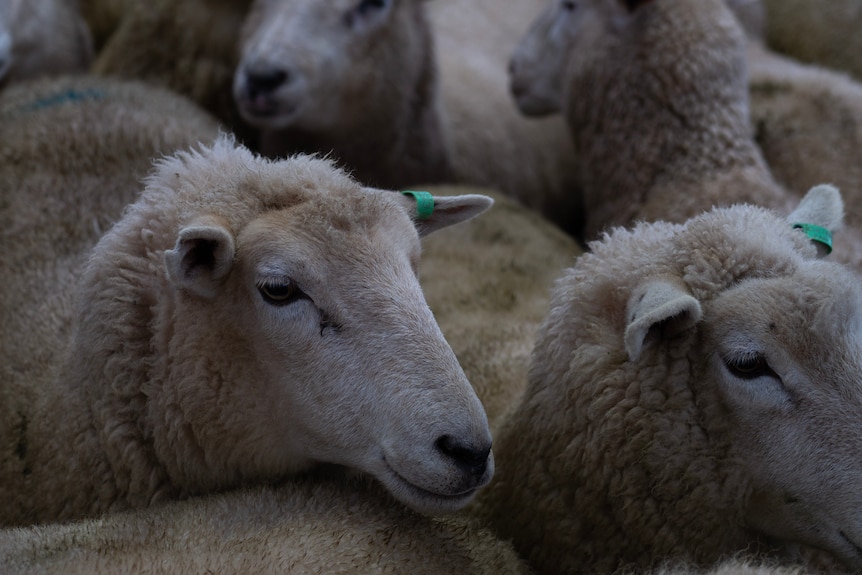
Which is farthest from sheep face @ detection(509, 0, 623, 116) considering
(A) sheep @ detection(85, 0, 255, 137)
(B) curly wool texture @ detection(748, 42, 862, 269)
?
(A) sheep @ detection(85, 0, 255, 137)

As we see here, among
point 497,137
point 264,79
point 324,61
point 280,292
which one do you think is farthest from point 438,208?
point 497,137

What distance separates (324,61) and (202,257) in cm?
237

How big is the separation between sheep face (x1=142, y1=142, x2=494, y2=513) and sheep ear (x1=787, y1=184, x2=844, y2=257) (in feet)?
3.92

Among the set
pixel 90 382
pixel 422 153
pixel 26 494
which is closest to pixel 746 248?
pixel 90 382

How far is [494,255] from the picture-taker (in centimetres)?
464

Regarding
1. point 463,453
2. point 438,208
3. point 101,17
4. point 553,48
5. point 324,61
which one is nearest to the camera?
point 463,453

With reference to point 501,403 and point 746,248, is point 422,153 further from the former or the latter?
point 746,248

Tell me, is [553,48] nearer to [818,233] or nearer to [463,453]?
[818,233]

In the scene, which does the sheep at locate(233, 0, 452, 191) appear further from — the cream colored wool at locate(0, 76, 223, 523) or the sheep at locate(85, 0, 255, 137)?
the cream colored wool at locate(0, 76, 223, 523)

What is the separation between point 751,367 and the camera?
2688mm

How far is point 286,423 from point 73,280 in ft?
3.90

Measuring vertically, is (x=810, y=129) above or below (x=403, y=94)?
above

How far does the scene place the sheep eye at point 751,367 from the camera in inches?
105

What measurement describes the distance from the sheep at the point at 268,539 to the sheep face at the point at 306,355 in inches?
5.1
